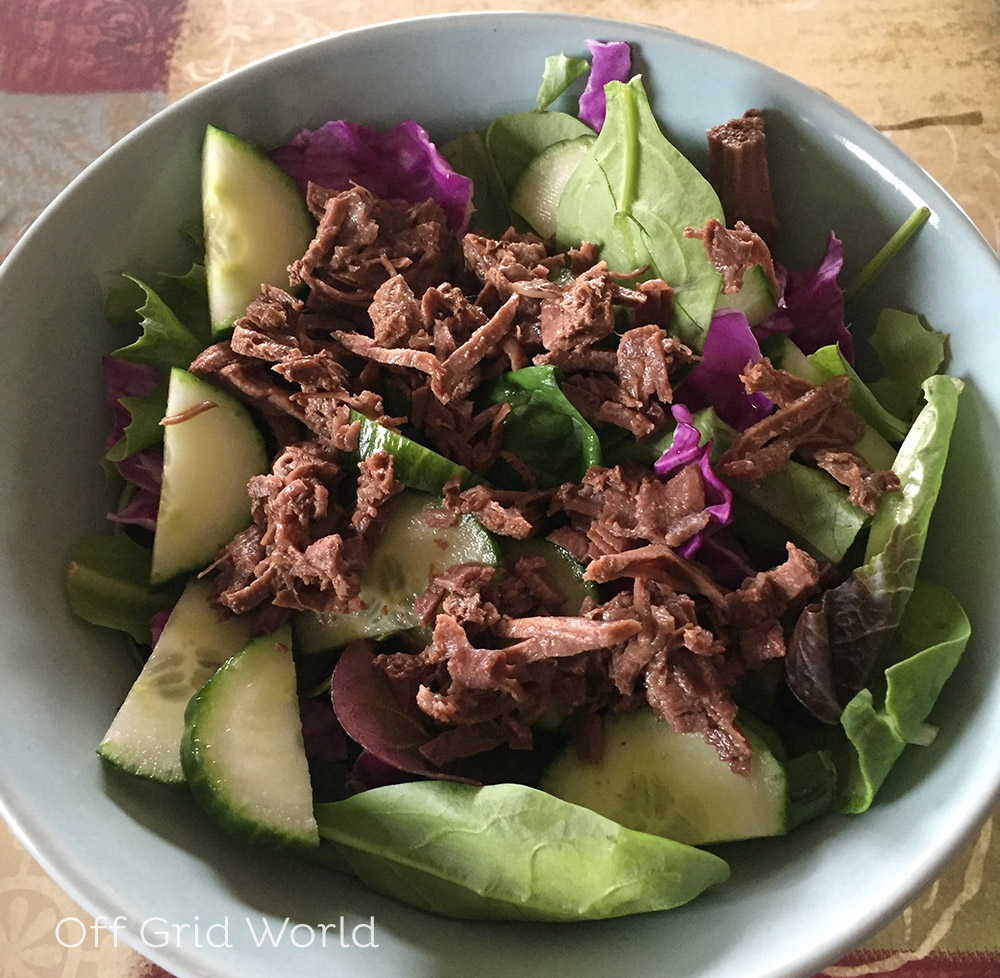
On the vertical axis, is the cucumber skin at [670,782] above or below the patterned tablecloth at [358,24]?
below

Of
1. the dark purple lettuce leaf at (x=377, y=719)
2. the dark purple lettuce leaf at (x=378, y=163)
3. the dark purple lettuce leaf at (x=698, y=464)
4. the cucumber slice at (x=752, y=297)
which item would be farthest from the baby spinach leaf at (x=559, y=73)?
the dark purple lettuce leaf at (x=377, y=719)

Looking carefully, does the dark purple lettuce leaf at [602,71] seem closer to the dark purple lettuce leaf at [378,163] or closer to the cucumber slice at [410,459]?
the dark purple lettuce leaf at [378,163]

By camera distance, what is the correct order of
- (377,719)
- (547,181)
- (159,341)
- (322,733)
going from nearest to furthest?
(377,719), (322,733), (159,341), (547,181)

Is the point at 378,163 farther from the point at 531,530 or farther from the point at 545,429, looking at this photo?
the point at 531,530

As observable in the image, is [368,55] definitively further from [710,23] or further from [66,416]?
[710,23]

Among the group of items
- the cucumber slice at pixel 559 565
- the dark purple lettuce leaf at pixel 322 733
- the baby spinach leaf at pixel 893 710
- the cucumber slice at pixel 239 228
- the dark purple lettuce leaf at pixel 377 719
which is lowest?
the dark purple lettuce leaf at pixel 322 733

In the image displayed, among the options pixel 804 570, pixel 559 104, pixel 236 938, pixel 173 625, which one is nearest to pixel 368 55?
pixel 559 104

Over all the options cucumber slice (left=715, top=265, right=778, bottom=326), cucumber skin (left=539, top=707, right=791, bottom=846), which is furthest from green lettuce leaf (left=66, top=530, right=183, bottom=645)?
cucumber slice (left=715, top=265, right=778, bottom=326)

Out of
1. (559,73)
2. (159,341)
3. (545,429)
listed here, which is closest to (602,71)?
(559,73)
